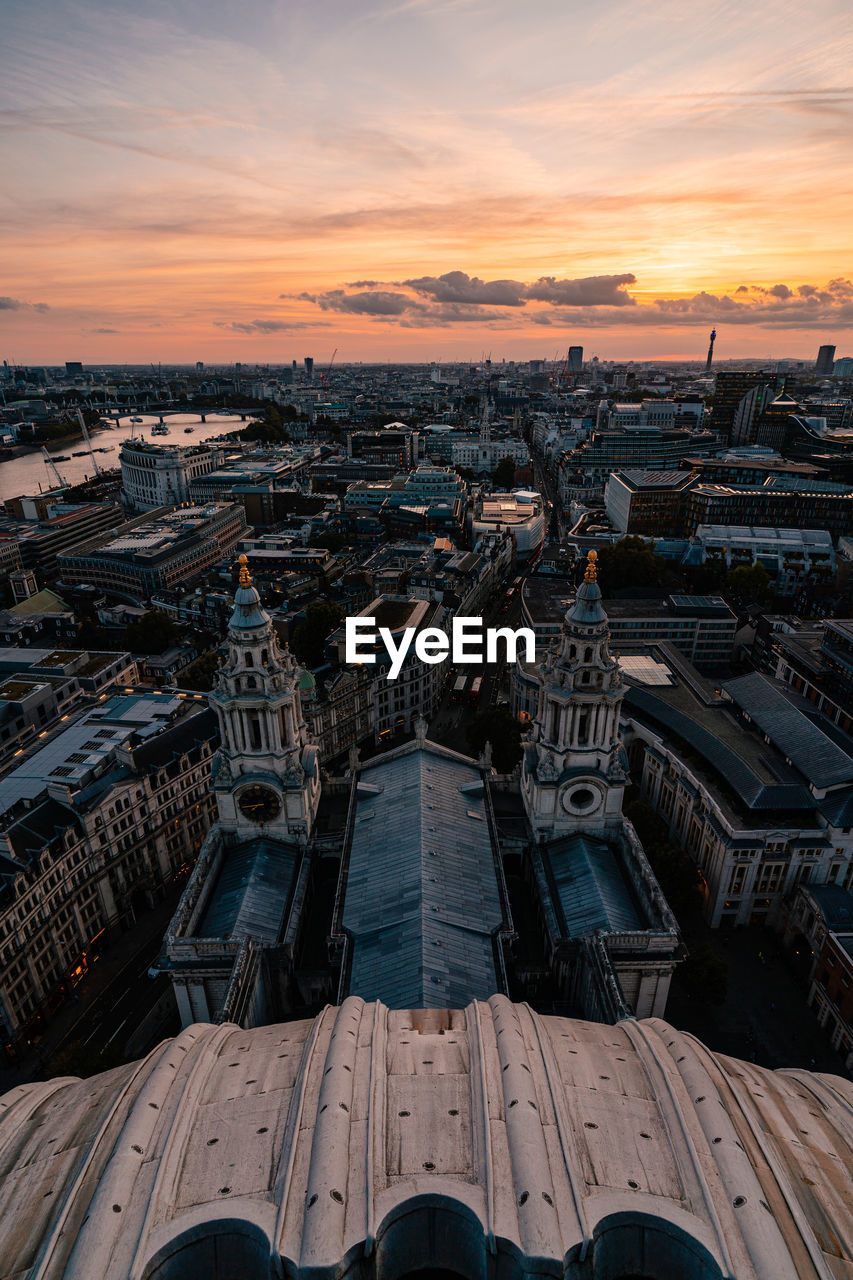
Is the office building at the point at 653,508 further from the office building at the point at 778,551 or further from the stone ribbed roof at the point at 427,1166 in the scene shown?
the stone ribbed roof at the point at 427,1166

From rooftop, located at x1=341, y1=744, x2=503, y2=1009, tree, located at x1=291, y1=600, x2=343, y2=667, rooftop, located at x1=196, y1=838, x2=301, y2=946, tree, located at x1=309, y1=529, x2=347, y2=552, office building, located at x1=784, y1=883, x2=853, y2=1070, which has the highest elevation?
rooftop, located at x1=341, y1=744, x2=503, y2=1009

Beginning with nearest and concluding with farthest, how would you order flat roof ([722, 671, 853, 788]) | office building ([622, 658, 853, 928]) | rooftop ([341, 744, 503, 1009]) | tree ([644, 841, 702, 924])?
1. rooftop ([341, 744, 503, 1009])
2. office building ([622, 658, 853, 928])
3. tree ([644, 841, 702, 924])
4. flat roof ([722, 671, 853, 788])

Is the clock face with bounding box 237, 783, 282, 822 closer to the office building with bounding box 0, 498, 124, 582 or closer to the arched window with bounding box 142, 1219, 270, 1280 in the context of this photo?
the arched window with bounding box 142, 1219, 270, 1280

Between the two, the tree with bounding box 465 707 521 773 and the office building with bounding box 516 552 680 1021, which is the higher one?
the office building with bounding box 516 552 680 1021

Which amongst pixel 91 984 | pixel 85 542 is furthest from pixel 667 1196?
pixel 85 542

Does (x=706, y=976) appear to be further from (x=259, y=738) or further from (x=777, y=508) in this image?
(x=777, y=508)

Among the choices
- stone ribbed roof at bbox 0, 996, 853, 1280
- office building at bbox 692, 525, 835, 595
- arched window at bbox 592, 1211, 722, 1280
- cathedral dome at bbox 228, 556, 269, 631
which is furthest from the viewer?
office building at bbox 692, 525, 835, 595

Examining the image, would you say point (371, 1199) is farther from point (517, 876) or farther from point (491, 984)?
point (517, 876)

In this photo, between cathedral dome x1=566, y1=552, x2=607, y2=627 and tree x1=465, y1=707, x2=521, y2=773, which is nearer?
cathedral dome x1=566, y1=552, x2=607, y2=627

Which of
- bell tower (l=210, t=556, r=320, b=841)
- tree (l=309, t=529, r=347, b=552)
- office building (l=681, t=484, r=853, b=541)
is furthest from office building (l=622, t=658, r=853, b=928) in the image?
office building (l=681, t=484, r=853, b=541)
